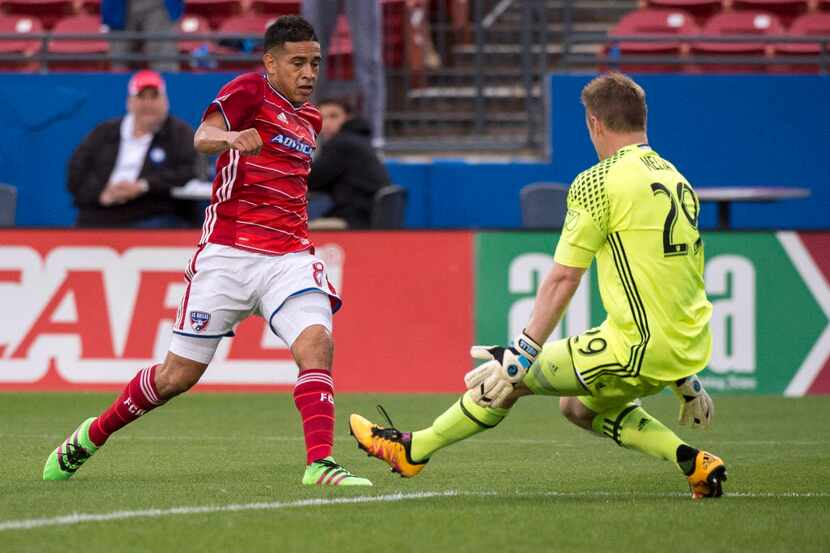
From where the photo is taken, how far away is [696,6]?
17.1 meters

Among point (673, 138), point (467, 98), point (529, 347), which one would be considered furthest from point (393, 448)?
point (467, 98)

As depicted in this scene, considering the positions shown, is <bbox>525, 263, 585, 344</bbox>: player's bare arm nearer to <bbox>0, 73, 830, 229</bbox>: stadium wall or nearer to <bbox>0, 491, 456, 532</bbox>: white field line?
<bbox>0, 491, 456, 532</bbox>: white field line

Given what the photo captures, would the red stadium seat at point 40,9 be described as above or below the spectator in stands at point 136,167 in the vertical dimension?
above


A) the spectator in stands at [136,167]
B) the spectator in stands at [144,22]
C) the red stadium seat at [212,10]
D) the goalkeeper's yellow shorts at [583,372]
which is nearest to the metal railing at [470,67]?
the spectator in stands at [144,22]

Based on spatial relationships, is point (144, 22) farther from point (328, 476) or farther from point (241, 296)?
point (328, 476)

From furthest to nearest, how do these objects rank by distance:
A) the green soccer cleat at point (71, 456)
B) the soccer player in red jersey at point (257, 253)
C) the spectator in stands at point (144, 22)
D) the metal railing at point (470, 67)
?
the spectator in stands at point (144, 22) → the metal railing at point (470, 67) → the green soccer cleat at point (71, 456) → the soccer player in red jersey at point (257, 253)

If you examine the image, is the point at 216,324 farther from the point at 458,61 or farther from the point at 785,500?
the point at 458,61

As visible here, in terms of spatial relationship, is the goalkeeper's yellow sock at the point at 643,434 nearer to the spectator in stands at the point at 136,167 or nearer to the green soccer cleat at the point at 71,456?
the green soccer cleat at the point at 71,456

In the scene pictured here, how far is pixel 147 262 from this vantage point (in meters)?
12.5

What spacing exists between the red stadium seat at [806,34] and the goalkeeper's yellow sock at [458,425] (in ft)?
34.5

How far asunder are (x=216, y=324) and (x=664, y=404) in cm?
542

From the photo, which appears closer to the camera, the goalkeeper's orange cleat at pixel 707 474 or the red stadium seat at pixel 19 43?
the goalkeeper's orange cleat at pixel 707 474

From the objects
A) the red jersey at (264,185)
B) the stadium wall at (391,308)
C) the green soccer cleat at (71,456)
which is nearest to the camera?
the red jersey at (264,185)

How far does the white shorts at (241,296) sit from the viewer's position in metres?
6.93
